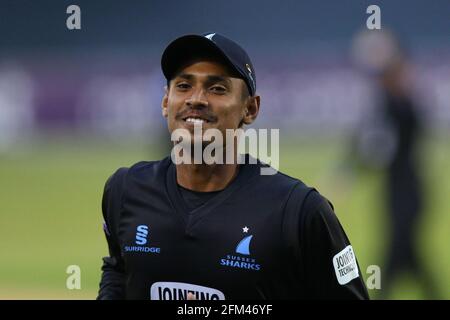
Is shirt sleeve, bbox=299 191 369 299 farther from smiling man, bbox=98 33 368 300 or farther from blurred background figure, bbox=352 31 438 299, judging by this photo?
blurred background figure, bbox=352 31 438 299

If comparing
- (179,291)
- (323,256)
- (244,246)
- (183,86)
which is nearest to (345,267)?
(323,256)

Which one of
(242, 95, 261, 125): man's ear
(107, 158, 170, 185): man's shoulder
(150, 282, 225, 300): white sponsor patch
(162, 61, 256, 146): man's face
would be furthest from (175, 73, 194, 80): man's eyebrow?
(150, 282, 225, 300): white sponsor patch

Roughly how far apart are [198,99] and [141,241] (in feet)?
1.56

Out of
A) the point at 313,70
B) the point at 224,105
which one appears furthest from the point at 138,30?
the point at 224,105

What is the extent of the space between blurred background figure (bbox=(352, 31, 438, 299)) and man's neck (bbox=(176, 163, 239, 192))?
2.84 metres

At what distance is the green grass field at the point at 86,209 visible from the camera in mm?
5566

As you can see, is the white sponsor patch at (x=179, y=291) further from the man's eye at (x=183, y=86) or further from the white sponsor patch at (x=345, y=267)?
the man's eye at (x=183, y=86)

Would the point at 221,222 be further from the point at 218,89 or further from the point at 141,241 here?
the point at 218,89

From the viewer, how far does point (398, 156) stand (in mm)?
5250

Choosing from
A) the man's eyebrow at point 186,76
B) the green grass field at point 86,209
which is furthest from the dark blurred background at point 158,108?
the man's eyebrow at point 186,76

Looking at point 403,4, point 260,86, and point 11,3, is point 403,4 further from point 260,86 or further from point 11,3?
point 11,3

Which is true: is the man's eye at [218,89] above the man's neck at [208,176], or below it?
above

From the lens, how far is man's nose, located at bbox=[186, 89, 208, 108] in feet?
7.45

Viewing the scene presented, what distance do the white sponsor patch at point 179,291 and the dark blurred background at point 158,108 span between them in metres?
3.24
